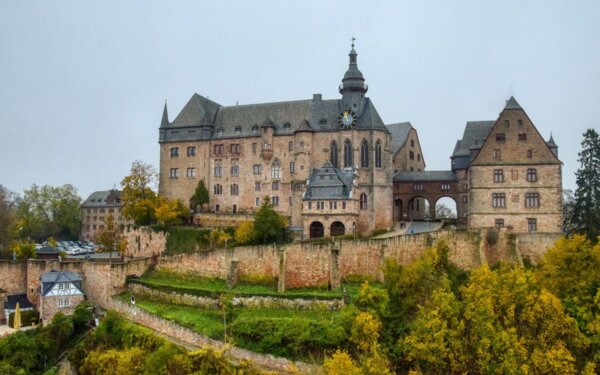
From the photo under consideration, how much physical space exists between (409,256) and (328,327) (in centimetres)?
1204

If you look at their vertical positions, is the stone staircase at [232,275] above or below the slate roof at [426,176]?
below

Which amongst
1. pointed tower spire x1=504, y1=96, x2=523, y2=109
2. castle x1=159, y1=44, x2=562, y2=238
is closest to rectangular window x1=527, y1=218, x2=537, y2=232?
castle x1=159, y1=44, x2=562, y2=238

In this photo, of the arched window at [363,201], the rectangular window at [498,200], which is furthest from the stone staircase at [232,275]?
the rectangular window at [498,200]

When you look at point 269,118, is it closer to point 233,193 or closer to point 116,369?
point 233,193

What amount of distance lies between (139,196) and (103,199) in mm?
46734

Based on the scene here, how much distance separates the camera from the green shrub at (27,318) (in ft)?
141

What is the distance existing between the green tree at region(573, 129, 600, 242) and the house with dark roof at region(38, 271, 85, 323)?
37.4 metres

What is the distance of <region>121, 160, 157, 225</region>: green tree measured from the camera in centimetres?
5750

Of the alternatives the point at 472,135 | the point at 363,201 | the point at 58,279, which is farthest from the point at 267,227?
the point at 472,135

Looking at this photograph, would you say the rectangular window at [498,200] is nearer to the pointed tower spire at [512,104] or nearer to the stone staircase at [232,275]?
the pointed tower spire at [512,104]

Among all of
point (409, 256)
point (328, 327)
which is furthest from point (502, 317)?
point (409, 256)

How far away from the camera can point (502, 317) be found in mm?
31141

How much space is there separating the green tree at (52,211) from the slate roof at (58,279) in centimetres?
4963

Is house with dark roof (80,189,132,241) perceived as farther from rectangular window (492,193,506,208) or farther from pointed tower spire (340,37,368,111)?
rectangular window (492,193,506,208)
